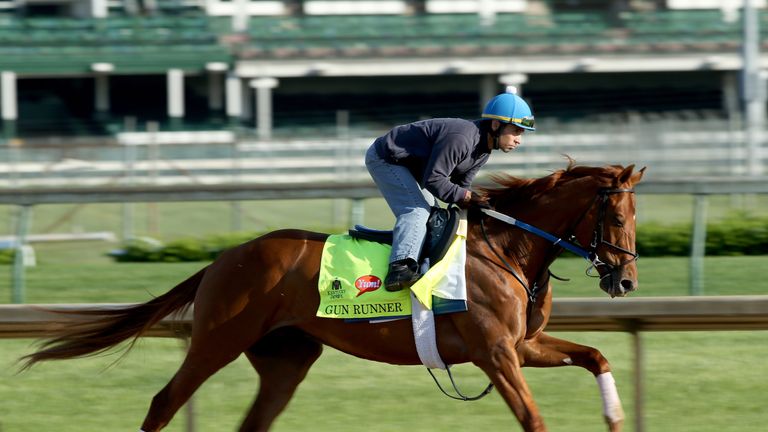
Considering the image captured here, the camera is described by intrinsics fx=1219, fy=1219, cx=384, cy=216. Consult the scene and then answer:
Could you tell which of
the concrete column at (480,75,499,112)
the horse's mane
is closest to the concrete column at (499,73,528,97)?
the concrete column at (480,75,499,112)

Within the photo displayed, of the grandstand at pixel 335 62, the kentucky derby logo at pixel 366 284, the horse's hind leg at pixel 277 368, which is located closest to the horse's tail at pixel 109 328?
the horse's hind leg at pixel 277 368

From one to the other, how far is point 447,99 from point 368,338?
28014 millimetres

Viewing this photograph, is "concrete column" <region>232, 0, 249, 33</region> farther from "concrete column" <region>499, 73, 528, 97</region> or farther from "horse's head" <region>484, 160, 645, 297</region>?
"horse's head" <region>484, 160, 645, 297</region>

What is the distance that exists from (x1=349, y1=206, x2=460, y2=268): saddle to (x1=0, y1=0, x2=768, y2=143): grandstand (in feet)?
80.2

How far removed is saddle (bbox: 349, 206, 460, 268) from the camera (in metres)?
5.40

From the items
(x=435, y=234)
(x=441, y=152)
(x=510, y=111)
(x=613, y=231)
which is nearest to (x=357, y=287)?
(x=435, y=234)

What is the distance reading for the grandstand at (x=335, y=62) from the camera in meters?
31.6

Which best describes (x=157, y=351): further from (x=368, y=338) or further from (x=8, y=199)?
A: (x=368, y=338)

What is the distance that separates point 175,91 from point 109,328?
2625 cm

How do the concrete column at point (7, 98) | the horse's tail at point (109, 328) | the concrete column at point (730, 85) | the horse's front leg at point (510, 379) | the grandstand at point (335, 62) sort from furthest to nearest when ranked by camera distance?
the concrete column at point (730, 85)
the grandstand at point (335, 62)
the concrete column at point (7, 98)
the horse's tail at point (109, 328)
the horse's front leg at point (510, 379)

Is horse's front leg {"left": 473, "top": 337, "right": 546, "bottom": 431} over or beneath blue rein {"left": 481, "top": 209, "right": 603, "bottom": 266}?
beneath

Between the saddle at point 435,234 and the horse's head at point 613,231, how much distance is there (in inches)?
23.3

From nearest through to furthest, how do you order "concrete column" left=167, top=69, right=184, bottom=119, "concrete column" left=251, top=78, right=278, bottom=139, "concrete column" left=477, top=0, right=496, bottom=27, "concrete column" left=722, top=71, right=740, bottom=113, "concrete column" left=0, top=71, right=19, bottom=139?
1. "concrete column" left=251, top=78, right=278, bottom=139
2. "concrete column" left=0, top=71, right=19, bottom=139
3. "concrete column" left=167, top=69, right=184, bottom=119
4. "concrete column" left=722, top=71, right=740, bottom=113
5. "concrete column" left=477, top=0, right=496, bottom=27

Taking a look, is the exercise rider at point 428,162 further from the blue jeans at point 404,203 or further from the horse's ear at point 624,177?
the horse's ear at point 624,177
